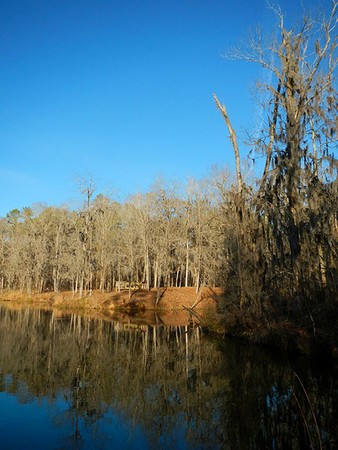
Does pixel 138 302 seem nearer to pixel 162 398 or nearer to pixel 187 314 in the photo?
pixel 187 314

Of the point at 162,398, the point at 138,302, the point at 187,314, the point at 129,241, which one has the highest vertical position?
the point at 129,241

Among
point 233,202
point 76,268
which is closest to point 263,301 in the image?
point 233,202

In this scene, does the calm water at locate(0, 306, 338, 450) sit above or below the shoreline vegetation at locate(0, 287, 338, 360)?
below

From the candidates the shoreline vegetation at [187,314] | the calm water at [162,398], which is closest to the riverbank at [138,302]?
the shoreline vegetation at [187,314]

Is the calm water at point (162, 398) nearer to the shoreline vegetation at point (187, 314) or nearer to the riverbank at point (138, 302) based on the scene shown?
the shoreline vegetation at point (187, 314)

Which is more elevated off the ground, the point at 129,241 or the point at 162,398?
→ the point at 129,241

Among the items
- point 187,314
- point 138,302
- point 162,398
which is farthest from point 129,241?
point 162,398

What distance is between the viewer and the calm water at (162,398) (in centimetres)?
616

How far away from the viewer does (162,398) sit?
8.16 meters

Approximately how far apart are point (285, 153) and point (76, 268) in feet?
112

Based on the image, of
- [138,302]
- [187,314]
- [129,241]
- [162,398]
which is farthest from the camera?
[129,241]

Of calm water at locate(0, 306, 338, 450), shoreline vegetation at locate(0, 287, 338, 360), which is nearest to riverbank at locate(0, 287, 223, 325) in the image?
shoreline vegetation at locate(0, 287, 338, 360)

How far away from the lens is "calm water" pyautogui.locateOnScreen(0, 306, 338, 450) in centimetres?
616

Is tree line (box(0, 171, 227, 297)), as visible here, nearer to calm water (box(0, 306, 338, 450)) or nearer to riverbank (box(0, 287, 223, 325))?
riverbank (box(0, 287, 223, 325))
